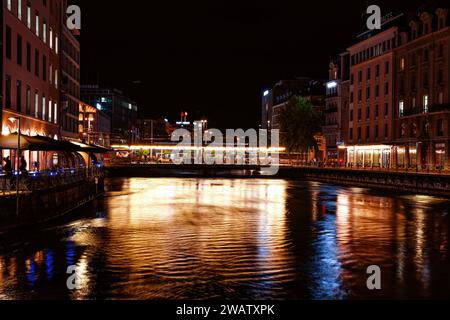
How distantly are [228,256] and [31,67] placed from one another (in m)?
36.8

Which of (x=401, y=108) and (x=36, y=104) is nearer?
(x=36, y=104)

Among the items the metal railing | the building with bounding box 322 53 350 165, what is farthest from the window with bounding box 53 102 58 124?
the building with bounding box 322 53 350 165

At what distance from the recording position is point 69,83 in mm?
78875

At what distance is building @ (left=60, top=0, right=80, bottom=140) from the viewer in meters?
71.6

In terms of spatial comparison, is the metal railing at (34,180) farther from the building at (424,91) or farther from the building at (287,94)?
the building at (287,94)

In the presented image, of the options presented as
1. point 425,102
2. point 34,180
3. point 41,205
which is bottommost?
point 41,205

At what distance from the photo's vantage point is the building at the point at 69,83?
7164 centimetres

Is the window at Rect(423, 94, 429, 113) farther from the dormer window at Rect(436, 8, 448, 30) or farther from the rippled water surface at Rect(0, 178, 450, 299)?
the rippled water surface at Rect(0, 178, 450, 299)

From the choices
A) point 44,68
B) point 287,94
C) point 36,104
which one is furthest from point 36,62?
point 287,94

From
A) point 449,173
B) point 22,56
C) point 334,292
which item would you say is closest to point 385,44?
point 449,173

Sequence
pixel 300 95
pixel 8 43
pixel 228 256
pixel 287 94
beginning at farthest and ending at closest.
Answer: pixel 287 94 < pixel 300 95 < pixel 8 43 < pixel 228 256

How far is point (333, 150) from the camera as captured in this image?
116812 millimetres

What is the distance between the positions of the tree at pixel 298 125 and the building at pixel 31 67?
2179 inches

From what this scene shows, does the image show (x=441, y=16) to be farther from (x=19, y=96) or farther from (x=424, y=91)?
(x=19, y=96)
